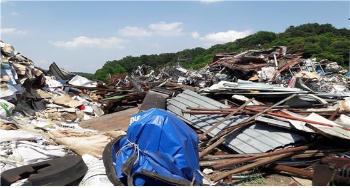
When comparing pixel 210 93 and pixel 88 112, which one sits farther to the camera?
pixel 88 112

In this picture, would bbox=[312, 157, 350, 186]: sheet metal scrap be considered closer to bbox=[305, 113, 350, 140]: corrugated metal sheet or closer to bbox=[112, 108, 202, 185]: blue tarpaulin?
bbox=[305, 113, 350, 140]: corrugated metal sheet

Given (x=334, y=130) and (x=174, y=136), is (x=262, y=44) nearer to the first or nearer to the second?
(x=334, y=130)

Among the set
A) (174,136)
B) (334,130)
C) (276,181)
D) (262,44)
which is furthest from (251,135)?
(262,44)

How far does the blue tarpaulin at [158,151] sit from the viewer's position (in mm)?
4500

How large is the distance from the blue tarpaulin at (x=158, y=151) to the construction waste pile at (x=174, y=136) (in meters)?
0.01

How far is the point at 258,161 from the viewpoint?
5.85 metres

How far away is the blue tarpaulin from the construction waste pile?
0.04 feet

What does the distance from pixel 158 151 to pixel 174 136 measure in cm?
25

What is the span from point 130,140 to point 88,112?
661 centimetres

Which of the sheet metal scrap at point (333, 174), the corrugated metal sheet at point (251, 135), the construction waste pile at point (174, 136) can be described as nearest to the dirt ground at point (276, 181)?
the construction waste pile at point (174, 136)

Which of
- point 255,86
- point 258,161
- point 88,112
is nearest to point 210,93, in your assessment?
point 255,86

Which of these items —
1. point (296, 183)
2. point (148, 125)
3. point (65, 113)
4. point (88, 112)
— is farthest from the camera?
point (88, 112)

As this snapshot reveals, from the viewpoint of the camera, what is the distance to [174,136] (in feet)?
15.8

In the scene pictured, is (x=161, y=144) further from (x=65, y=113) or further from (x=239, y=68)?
(x=239, y=68)
